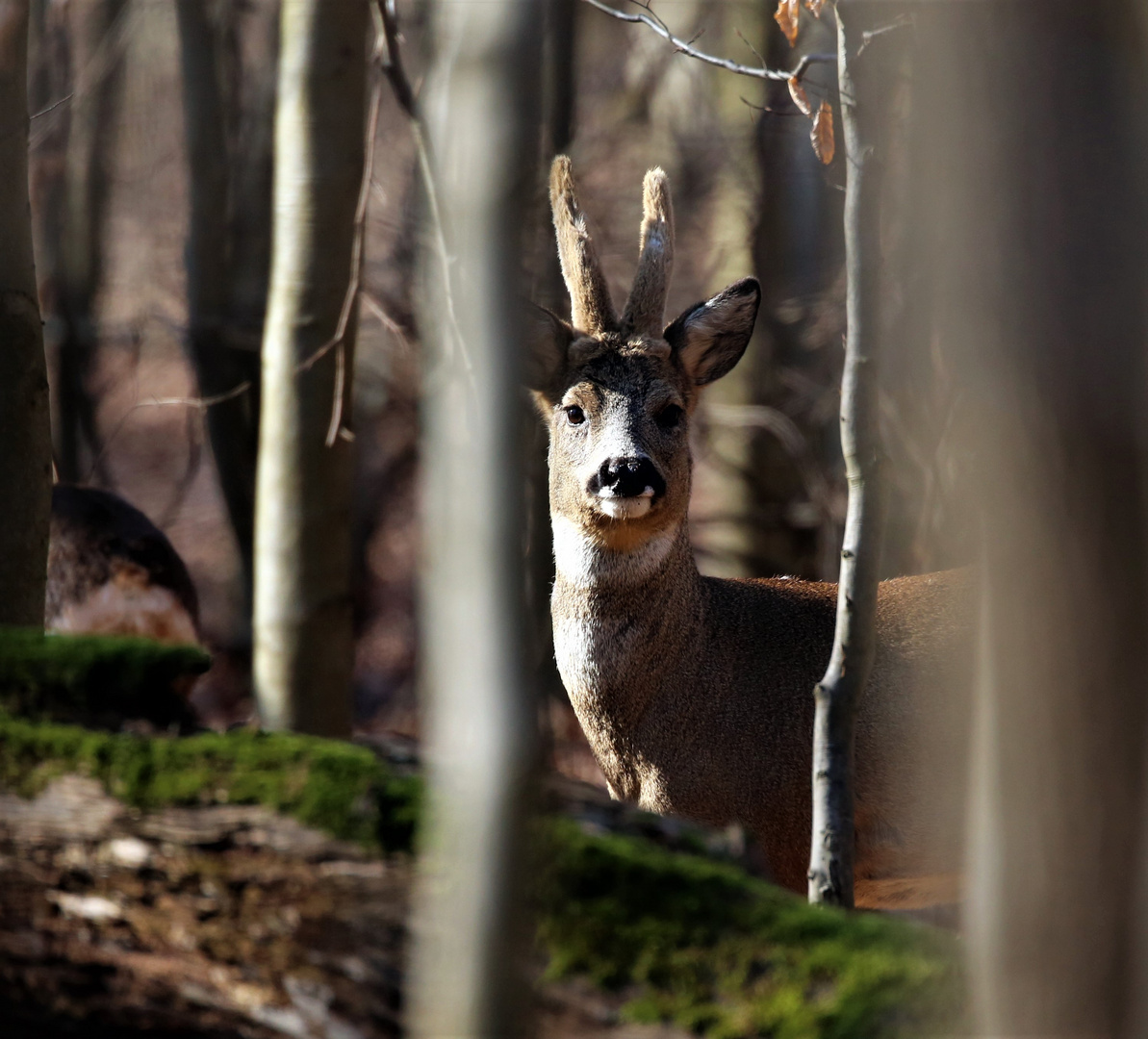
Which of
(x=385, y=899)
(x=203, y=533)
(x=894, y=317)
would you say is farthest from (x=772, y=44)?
(x=385, y=899)

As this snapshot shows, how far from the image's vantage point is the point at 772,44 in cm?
1127

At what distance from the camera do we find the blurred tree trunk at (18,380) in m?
4.82

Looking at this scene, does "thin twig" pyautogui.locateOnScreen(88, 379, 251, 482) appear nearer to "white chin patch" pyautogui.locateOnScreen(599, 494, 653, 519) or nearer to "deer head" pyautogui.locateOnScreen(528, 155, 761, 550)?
"deer head" pyautogui.locateOnScreen(528, 155, 761, 550)

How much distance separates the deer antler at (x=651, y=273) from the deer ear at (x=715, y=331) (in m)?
0.11

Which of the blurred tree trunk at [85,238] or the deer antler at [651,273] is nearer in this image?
the deer antler at [651,273]

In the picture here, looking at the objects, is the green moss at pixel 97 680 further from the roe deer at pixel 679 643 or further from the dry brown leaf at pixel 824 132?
the dry brown leaf at pixel 824 132

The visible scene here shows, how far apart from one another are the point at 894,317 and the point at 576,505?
5.00 m

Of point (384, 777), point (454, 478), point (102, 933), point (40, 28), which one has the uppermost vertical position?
point (40, 28)

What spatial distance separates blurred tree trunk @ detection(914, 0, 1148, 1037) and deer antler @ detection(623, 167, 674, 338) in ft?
10.3

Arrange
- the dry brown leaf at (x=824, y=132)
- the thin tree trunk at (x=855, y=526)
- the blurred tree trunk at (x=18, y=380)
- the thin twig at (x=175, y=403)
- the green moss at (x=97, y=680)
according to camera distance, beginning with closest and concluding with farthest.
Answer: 1. the green moss at (x=97, y=680)
2. the thin tree trunk at (x=855, y=526)
3. the dry brown leaf at (x=824, y=132)
4. the blurred tree trunk at (x=18, y=380)
5. the thin twig at (x=175, y=403)

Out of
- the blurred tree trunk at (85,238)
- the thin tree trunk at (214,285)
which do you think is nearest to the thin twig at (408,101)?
the thin tree trunk at (214,285)

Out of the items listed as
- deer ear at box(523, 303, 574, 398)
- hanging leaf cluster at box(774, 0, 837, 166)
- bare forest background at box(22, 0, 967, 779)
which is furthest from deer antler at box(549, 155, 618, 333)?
hanging leaf cluster at box(774, 0, 837, 166)

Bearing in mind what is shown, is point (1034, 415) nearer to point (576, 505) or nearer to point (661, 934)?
point (661, 934)

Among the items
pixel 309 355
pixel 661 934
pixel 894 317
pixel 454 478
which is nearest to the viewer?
pixel 454 478
